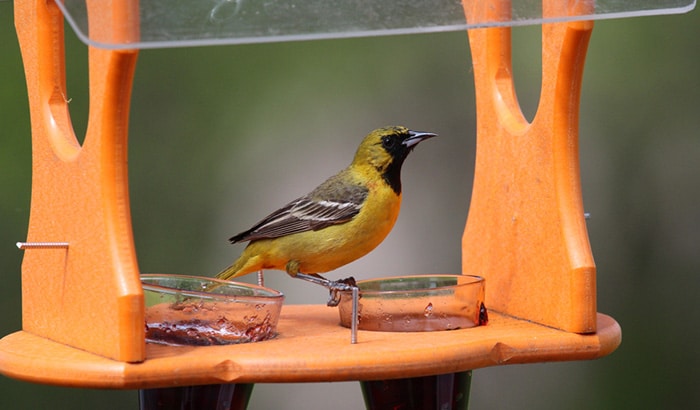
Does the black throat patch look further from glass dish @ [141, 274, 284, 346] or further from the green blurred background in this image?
the green blurred background

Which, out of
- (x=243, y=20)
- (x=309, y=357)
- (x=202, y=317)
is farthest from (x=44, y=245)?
(x=243, y=20)

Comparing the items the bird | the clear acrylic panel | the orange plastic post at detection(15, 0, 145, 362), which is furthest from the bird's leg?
the clear acrylic panel

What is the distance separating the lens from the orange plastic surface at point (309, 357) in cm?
293

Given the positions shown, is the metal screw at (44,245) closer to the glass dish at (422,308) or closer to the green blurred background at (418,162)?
the glass dish at (422,308)

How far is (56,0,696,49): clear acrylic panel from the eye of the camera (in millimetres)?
2707

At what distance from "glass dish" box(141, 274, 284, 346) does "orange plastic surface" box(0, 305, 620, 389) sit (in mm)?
75

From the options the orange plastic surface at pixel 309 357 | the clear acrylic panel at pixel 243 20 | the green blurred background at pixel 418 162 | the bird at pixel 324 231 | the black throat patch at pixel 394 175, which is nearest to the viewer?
the clear acrylic panel at pixel 243 20

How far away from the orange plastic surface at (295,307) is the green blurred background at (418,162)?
1.54 metres

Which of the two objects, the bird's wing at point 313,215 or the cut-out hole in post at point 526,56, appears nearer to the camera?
the bird's wing at point 313,215

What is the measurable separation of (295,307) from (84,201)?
41.1 inches

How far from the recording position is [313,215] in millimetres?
3928

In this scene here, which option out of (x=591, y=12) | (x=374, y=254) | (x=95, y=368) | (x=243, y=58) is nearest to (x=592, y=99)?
(x=374, y=254)

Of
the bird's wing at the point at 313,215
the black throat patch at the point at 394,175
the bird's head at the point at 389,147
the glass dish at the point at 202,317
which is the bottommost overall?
the glass dish at the point at 202,317

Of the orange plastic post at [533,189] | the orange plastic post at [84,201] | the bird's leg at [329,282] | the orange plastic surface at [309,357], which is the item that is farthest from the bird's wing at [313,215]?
the orange plastic post at [84,201]
